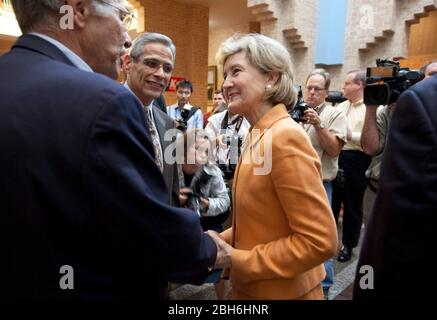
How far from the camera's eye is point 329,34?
840 centimetres

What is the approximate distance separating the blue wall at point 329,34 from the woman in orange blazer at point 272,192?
297 inches

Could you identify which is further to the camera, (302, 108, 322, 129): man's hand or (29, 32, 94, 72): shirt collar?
(302, 108, 322, 129): man's hand

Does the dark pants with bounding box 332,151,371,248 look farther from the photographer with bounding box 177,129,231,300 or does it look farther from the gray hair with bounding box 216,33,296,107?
the gray hair with bounding box 216,33,296,107

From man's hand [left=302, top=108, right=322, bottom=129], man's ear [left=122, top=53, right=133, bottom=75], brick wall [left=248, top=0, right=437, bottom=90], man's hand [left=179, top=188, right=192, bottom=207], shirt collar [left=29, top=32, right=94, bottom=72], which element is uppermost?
brick wall [left=248, top=0, right=437, bottom=90]

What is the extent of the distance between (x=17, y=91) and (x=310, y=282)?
1269 millimetres

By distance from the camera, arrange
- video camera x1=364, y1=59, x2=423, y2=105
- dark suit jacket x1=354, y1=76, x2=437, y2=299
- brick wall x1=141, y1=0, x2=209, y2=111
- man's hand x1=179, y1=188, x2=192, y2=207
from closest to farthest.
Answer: dark suit jacket x1=354, y1=76, x2=437, y2=299
man's hand x1=179, y1=188, x2=192, y2=207
video camera x1=364, y1=59, x2=423, y2=105
brick wall x1=141, y1=0, x2=209, y2=111

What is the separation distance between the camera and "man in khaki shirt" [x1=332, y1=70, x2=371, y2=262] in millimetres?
3822

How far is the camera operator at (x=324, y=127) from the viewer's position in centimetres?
306

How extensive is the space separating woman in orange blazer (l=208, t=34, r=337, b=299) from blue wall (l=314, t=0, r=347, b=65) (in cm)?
755

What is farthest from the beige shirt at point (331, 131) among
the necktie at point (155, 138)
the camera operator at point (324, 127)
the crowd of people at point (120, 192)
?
the crowd of people at point (120, 192)

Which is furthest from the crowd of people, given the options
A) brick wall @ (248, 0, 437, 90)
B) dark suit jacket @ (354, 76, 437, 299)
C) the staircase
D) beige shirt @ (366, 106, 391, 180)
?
the staircase

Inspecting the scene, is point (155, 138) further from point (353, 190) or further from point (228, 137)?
point (353, 190)

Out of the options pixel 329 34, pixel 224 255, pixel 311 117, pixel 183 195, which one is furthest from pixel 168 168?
pixel 329 34

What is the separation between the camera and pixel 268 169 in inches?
52.4
